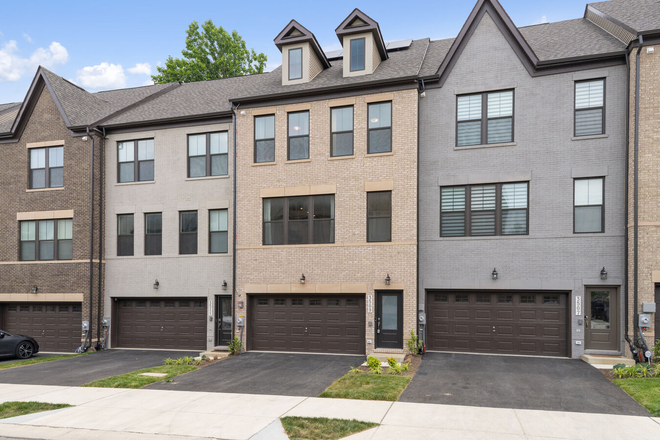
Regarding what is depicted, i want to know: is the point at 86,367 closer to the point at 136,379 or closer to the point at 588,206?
the point at 136,379

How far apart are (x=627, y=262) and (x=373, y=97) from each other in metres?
9.87

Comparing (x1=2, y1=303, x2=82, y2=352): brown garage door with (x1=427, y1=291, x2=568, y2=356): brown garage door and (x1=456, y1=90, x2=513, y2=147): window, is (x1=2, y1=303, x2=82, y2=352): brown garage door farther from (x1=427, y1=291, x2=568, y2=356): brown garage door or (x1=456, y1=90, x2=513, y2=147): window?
(x1=456, y1=90, x2=513, y2=147): window

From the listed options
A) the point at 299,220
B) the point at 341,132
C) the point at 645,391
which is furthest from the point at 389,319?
the point at 645,391

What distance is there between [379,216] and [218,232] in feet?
22.2

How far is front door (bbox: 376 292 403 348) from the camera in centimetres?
1630

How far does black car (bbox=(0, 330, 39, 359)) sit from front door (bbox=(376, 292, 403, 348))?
13.7m


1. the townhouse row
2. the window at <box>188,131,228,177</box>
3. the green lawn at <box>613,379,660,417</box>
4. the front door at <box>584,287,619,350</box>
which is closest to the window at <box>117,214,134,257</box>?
the townhouse row

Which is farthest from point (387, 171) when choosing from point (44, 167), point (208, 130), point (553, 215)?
point (44, 167)

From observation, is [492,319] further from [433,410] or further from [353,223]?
[433,410]

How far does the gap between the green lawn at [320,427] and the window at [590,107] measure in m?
12.2

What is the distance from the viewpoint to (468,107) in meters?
16.7

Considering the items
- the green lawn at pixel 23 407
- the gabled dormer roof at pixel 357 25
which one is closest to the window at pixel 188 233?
the green lawn at pixel 23 407

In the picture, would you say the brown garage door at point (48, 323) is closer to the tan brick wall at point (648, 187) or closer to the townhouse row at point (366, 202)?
the townhouse row at point (366, 202)

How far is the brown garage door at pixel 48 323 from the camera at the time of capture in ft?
65.7
